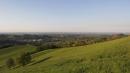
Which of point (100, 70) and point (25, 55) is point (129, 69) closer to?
point (100, 70)

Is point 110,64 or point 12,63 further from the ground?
point 110,64

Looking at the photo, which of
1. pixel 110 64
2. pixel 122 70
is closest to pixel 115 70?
pixel 122 70

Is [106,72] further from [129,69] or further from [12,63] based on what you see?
[12,63]

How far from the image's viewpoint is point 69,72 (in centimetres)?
1936

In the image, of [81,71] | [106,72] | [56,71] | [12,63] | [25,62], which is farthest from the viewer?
[12,63]

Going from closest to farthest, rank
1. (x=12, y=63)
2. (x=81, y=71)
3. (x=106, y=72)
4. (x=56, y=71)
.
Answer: (x=106, y=72)
(x=81, y=71)
(x=56, y=71)
(x=12, y=63)

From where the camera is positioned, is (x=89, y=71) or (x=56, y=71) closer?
(x=89, y=71)

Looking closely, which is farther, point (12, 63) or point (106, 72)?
point (12, 63)

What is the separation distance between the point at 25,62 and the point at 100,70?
119ft

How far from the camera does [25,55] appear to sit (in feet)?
176

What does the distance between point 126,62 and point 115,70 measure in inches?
130

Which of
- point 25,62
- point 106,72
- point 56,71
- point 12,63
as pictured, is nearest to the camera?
point 106,72

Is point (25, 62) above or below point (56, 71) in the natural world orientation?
below

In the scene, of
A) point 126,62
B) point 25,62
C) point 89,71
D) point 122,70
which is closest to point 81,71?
point 89,71
